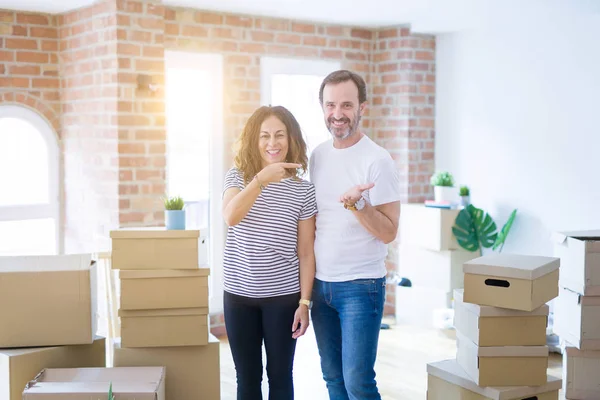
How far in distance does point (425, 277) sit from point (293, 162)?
3.27 metres

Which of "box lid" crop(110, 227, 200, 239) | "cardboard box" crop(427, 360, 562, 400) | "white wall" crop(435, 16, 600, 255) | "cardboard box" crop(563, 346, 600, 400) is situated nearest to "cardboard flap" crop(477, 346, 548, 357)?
"cardboard box" crop(427, 360, 562, 400)

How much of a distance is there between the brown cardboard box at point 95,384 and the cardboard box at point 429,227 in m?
3.11

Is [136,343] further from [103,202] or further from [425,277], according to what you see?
[425,277]

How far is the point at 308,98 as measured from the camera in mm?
6047

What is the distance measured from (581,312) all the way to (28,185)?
144 inches

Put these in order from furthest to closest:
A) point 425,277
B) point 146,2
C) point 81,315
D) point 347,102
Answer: point 425,277
point 146,2
point 81,315
point 347,102

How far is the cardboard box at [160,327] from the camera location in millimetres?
3180

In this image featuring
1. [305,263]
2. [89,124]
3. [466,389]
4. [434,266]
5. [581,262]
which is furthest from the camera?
[434,266]

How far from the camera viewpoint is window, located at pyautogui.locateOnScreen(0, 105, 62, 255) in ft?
16.9

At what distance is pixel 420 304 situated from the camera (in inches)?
232

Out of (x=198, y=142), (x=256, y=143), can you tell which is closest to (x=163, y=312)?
(x=256, y=143)

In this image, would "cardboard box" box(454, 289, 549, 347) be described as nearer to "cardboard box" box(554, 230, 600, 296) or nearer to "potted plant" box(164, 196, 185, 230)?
"cardboard box" box(554, 230, 600, 296)

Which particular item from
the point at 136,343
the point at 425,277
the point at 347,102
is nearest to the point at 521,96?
the point at 425,277

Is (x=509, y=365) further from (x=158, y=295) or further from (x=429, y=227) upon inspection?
(x=429, y=227)
